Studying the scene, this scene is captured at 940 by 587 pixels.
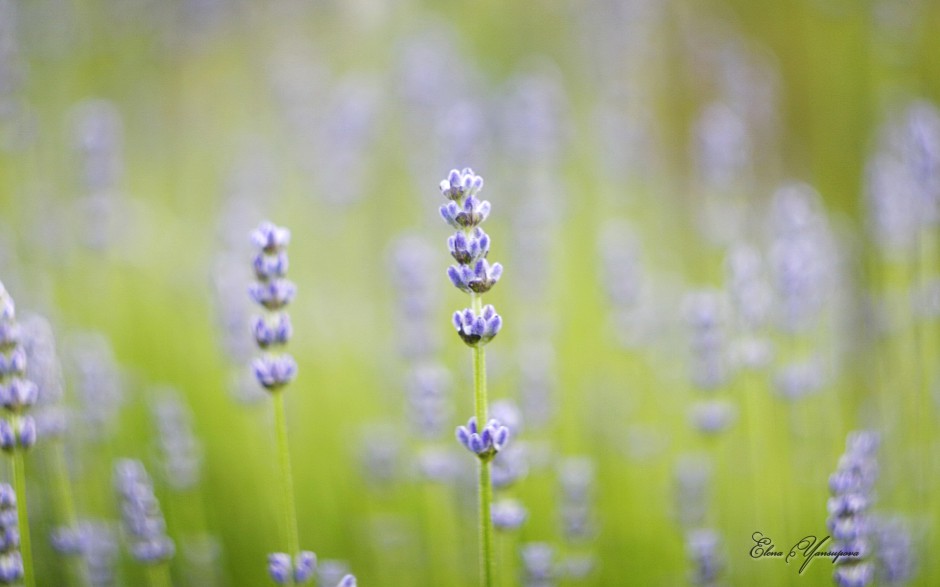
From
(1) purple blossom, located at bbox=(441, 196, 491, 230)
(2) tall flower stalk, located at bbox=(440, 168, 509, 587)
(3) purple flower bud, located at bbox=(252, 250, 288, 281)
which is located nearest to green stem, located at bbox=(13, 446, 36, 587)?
(3) purple flower bud, located at bbox=(252, 250, 288, 281)

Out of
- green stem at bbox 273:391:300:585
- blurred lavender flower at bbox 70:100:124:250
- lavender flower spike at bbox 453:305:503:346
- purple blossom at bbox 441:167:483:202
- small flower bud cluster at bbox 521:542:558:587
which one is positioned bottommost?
small flower bud cluster at bbox 521:542:558:587

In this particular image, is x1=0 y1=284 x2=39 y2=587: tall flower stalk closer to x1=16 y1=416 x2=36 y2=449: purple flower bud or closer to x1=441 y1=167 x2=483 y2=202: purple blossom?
x1=16 y1=416 x2=36 y2=449: purple flower bud

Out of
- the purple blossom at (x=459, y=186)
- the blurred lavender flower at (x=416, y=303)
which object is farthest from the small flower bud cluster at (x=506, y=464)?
the blurred lavender flower at (x=416, y=303)

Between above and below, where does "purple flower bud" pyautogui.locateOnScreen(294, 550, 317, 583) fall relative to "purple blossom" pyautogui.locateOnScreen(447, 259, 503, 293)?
below

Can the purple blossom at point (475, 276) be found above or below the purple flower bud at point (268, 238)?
below

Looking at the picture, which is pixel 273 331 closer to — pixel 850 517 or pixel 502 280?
pixel 850 517

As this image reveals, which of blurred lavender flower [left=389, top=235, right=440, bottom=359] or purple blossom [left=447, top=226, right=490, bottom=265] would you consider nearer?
purple blossom [left=447, top=226, right=490, bottom=265]

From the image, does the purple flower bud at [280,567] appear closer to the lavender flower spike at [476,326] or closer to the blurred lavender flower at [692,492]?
the lavender flower spike at [476,326]

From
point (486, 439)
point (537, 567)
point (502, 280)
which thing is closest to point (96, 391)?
point (537, 567)
